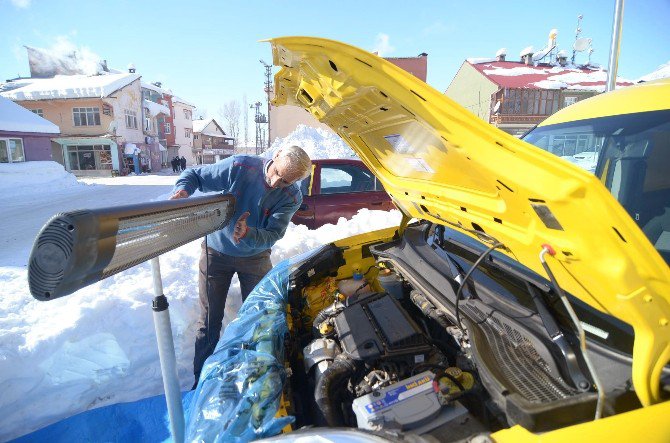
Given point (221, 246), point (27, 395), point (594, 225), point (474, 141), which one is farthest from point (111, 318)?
point (594, 225)

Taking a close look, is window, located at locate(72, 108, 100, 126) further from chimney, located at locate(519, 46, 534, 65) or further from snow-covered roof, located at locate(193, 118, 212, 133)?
chimney, located at locate(519, 46, 534, 65)

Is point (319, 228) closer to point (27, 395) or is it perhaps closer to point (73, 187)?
point (27, 395)

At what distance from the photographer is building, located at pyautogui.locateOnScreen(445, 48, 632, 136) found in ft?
74.7

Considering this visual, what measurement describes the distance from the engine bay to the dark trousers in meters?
0.95

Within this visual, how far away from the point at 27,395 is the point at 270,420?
2550mm

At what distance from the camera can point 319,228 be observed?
223 inches

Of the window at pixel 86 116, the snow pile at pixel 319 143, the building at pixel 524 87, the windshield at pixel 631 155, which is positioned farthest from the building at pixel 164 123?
the windshield at pixel 631 155

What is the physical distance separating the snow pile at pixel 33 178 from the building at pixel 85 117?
7808mm

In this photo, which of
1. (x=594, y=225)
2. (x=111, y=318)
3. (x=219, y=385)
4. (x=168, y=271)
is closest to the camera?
(x=594, y=225)

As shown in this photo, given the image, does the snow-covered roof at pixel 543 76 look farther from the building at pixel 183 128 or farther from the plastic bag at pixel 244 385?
the building at pixel 183 128

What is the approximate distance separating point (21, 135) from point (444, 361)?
27419mm

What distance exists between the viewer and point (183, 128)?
4362 cm

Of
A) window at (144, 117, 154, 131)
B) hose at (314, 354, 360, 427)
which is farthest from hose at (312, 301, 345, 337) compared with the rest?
window at (144, 117, 154, 131)

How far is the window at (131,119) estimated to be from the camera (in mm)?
30481
